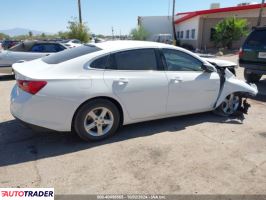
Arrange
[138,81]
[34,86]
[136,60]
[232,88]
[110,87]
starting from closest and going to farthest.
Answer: [34,86]
[110,87]
[138,81]
[136,60]
[232,88]

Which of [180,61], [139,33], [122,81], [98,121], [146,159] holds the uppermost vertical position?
[180,61]

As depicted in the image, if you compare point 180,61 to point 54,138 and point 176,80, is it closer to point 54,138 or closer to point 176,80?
point 176,80

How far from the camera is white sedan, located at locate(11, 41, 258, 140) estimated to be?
12.9 ft

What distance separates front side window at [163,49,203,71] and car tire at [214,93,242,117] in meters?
1.05

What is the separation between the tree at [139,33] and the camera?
43.0m

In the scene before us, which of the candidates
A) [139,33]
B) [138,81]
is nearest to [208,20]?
[139,33]

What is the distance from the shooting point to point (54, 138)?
4.55 m

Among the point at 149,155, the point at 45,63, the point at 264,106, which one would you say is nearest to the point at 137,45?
the point at 45,63

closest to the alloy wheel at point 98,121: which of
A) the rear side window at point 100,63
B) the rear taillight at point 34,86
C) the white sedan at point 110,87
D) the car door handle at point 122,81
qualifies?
the white sedan at point 110,87

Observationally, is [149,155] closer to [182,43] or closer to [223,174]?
[223,174]

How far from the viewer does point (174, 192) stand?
311 centimetres

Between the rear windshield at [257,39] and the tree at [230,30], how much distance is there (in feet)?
62.6

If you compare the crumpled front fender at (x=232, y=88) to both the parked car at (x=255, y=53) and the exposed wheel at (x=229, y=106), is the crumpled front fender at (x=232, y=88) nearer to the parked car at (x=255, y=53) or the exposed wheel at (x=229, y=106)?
the exposed wheel at (x=229, y=106)

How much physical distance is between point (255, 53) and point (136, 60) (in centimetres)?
520
